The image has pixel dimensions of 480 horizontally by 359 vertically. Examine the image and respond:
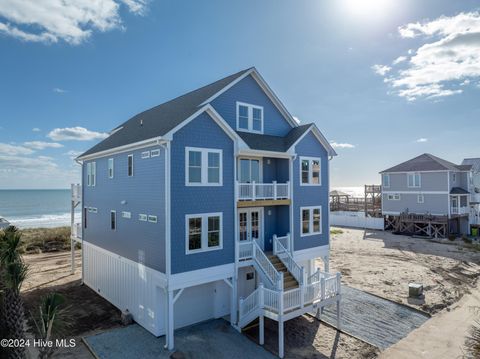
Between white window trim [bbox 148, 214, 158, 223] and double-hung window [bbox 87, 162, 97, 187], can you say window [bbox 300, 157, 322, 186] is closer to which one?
white window trim [bbox 148, 214, 158, 223]

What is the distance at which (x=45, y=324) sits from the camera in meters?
7.93

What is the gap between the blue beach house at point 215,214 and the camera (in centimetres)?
1272

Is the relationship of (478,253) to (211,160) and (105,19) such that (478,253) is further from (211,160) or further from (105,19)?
(105,19)

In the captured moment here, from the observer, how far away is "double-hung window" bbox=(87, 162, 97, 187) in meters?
19.5

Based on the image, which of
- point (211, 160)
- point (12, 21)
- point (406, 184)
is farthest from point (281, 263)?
point (406, 184)

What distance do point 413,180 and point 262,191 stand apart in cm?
3223

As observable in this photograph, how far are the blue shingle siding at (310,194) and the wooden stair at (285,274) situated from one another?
180 cm

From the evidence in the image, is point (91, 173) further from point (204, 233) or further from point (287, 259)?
point (287, 259)

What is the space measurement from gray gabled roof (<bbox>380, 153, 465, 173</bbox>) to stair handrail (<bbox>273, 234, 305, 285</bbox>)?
99.4 feet

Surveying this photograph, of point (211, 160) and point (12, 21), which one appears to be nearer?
point (211, 160)

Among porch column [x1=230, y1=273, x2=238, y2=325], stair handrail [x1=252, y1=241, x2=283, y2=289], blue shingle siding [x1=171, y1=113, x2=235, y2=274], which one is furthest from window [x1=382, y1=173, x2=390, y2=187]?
porch column [x1=230, y1=273, x2=238, y2=325]

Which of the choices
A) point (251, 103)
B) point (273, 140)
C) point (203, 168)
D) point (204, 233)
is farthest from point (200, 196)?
point (251, 103)

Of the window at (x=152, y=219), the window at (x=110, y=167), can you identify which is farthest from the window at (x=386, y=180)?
the window at (x=152, y=219)

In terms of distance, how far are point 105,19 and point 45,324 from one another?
15094mm
